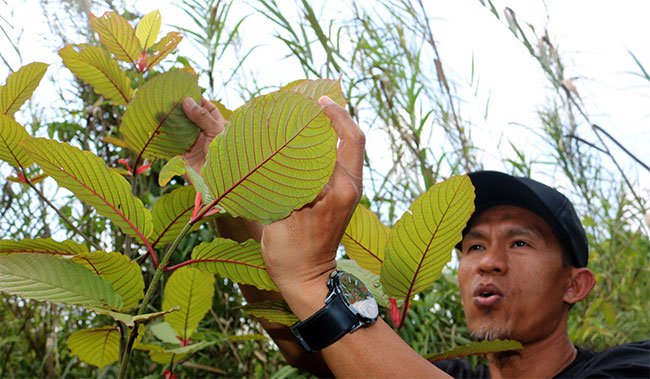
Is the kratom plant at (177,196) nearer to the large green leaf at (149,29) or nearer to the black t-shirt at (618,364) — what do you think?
the large green leaf at (149,29)

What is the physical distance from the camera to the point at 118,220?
663 millimetres

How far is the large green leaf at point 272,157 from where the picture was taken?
0.59m

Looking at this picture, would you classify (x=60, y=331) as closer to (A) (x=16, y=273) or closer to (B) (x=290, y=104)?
(A) (x=16, y=273)

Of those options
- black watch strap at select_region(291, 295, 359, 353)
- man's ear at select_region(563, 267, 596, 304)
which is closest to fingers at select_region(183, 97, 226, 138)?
black watch strap at select_region(291, 295, 359, 353)

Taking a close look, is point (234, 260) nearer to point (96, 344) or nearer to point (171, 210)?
point (171, 210)

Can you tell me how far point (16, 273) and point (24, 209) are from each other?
4.94 ft

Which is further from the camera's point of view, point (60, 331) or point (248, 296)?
point (60, 331)

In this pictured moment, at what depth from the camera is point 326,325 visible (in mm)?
751

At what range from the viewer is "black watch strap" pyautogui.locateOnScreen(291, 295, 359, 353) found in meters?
0.75

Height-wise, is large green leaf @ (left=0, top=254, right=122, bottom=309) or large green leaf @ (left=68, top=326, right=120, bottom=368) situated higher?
large green leaf @ (left=0, top=254, right=122, bottom=309)

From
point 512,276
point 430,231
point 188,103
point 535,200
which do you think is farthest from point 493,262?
point 188,103

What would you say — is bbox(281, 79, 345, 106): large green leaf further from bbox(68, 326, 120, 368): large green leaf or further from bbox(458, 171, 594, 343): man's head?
bbox(458, 171, 594, 343): man's head

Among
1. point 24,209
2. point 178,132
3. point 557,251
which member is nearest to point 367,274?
point 178,132

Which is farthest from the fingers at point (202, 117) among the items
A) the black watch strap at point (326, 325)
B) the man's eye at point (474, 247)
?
the man's eye at point (474, 247)
